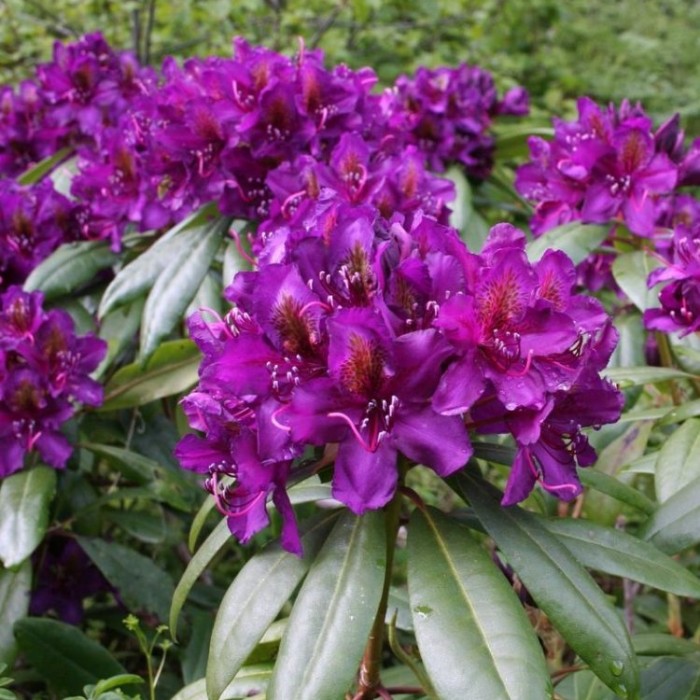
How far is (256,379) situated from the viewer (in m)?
0.97

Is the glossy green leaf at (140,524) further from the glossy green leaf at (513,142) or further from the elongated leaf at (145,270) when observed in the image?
the glossy green leaf at (513,142)

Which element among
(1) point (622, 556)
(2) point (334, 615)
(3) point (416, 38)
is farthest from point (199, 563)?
(3) point (416, 38)

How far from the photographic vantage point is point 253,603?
1.03 metres

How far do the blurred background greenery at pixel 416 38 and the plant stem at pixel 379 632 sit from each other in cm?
225

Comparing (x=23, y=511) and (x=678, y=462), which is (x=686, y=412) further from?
(x=23, y=511)

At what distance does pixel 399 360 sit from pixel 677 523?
45cm

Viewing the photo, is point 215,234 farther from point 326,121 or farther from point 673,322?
point 673,322

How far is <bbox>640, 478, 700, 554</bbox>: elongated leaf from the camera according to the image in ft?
3.76

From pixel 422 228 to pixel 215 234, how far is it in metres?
0.83

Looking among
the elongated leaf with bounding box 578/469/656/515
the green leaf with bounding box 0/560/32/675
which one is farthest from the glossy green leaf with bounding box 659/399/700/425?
the green leaf with bounding box 0/560/32/675

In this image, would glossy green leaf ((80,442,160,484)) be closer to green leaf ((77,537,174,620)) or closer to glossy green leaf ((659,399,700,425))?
green leaf ((77,537,174,620))

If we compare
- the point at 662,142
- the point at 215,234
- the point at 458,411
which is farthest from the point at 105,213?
the point at 458,411

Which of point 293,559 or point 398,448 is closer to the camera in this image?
point 398,448

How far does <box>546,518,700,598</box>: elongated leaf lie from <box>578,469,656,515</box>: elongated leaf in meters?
0.15
